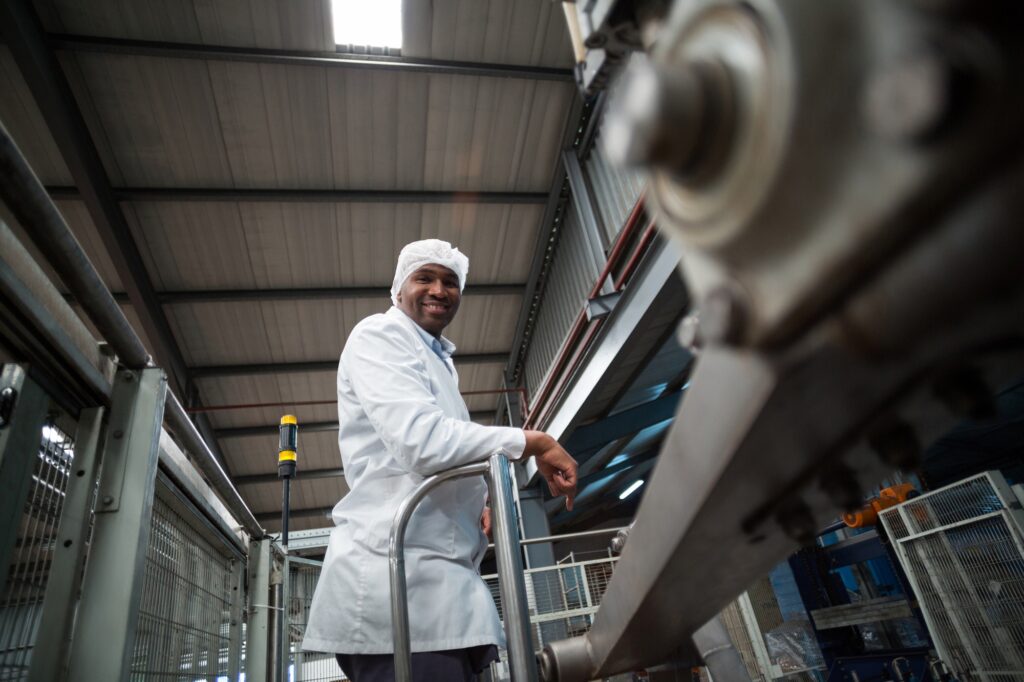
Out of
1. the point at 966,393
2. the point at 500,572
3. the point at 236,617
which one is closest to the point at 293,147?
the point at 236,617

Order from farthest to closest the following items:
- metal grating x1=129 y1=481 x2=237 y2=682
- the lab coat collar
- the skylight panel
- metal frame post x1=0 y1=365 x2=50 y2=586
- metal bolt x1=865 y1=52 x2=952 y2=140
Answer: the skylight panel
the lab coat collar
metal grating x1=129 y1=481 x2=237 y2=682
metal frame post x1=0 y1=365 x2=50 y2=586
metal bolt x1=865 y1=52 x2=952 y2=140

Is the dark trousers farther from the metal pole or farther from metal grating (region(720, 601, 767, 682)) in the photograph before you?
metal grating (region(720, 601, 767, 682))

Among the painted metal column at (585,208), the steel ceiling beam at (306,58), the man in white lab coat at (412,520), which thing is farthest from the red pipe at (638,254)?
the man in white lab coat at (412,520)

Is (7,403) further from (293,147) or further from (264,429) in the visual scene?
(264,429)

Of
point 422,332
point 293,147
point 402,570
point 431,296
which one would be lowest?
point 402,570

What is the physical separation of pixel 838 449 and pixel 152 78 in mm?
5190

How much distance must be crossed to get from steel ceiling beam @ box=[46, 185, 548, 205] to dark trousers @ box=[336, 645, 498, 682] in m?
4.50

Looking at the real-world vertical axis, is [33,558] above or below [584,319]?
below

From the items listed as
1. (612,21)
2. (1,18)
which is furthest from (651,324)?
(1,18)

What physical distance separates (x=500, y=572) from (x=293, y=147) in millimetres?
4589

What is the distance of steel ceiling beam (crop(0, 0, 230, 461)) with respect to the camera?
12.0ft

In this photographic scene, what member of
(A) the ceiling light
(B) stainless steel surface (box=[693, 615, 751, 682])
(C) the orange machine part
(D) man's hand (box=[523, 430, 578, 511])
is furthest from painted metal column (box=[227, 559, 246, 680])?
(A) the ceiling light

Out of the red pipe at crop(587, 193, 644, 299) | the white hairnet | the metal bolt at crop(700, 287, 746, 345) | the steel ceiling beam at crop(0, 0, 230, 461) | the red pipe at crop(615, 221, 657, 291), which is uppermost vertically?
the steel ceiling beam at crop(0, 0, 230, 461)

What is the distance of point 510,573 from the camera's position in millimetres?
1099
